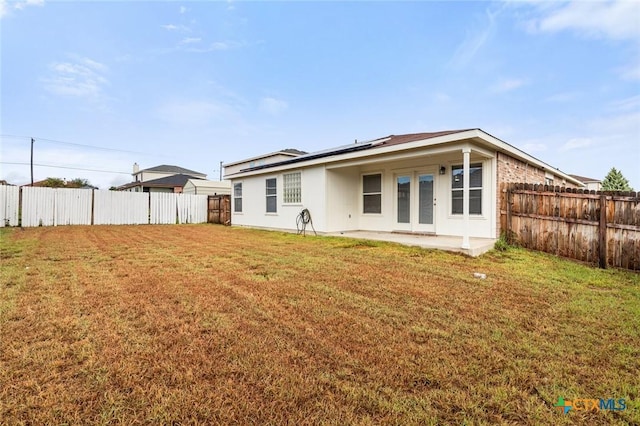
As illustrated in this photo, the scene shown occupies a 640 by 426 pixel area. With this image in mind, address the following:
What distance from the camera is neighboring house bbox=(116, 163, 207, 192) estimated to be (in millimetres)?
27972

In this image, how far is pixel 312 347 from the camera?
7.97ft

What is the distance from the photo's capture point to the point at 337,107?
15969mm

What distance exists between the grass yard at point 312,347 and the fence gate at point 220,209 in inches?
458

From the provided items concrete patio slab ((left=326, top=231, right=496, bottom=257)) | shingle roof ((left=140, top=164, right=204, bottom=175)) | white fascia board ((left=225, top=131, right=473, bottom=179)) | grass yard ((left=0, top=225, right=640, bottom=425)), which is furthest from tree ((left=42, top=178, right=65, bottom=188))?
concrete patio slab ((left=326, top=231, right=496, bottom=257))

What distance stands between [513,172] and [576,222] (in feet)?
8.29

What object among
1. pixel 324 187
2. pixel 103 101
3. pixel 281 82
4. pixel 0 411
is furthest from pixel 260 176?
pixel 0 411

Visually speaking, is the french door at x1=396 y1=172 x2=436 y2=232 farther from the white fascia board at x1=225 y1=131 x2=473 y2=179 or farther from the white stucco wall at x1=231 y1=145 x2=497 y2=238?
the white fascia board at x1=225 y1=131 x2=473 y2=179

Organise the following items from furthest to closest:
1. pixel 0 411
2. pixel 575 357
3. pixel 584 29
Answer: pixel 584 29 → pixel 575 357 → pixel 0 411

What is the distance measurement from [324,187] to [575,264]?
6.69 m

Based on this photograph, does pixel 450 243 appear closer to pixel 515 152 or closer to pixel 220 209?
pixel 515 152

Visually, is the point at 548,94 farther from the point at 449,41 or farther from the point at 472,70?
the point at 449,41

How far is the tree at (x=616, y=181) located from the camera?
22.4 metres

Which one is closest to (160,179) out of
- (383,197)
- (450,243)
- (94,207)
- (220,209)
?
(94,207)

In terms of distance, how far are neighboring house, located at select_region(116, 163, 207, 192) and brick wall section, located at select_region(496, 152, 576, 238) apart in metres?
27.1
